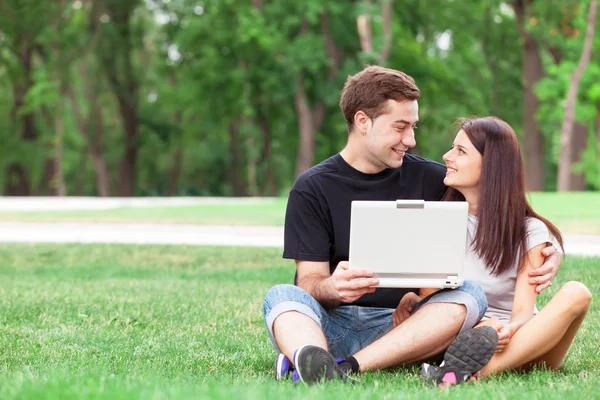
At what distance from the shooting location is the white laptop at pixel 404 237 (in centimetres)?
459

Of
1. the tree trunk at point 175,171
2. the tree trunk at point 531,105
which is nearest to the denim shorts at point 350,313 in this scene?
the tree trunk at point 531,105

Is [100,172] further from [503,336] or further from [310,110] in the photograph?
[503,336]

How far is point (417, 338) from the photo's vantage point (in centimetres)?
489

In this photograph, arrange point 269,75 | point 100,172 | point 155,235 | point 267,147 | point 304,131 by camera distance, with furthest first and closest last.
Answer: point 100,172 < point 267,147 < point 269,75 < point 304,131 < point 155,235

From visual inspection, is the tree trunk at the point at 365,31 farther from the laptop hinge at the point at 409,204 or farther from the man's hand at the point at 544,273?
the laptop hinge at the point at 409,204

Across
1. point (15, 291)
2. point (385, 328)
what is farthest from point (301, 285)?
point (15, 291)

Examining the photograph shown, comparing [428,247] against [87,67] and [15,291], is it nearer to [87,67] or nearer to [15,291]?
[15,291]

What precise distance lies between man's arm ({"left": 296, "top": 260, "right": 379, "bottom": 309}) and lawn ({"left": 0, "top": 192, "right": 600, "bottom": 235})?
435 inches

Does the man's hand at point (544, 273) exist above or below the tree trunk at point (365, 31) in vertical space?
below

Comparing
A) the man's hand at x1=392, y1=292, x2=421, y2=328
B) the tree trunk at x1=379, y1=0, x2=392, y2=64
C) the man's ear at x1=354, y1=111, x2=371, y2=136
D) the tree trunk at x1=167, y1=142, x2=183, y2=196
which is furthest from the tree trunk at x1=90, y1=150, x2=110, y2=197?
the man's hand at x1=392, y1=292, x2=421, y2=328

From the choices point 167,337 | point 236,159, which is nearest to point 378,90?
point 167,337

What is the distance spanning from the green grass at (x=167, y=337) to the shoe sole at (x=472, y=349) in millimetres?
116

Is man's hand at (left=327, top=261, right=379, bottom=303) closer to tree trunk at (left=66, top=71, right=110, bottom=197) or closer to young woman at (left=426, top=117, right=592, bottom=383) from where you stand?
young woman at (left=426, top=117, right=592, bottom=383)

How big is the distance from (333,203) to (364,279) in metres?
0.72
